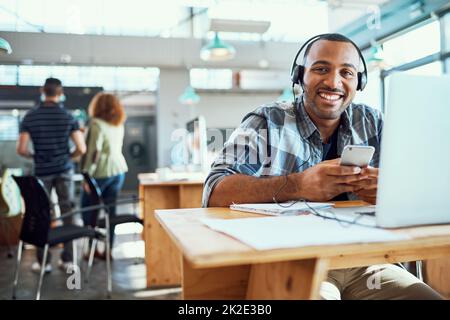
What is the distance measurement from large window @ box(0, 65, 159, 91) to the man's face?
4772 mm

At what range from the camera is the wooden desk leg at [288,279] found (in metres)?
0.65

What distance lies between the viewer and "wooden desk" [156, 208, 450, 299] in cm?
60

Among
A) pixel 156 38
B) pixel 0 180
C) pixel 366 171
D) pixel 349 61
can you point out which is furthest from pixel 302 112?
pixel 156 38

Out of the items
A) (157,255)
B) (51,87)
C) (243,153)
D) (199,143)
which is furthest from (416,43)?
(243,153)

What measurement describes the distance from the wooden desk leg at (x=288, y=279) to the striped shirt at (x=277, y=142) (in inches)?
17.9

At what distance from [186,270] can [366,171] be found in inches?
20.8

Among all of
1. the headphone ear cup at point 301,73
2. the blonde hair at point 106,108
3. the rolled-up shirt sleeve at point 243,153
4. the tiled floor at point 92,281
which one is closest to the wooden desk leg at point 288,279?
the rolled-up shirt sleeve at point 243,153

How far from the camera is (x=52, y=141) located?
316cm

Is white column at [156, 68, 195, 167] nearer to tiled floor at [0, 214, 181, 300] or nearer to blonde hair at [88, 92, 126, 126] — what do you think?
tiled floor at [0, 214, 181, 300]

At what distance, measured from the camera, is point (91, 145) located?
347 centimetres

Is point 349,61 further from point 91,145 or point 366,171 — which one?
point 91,145

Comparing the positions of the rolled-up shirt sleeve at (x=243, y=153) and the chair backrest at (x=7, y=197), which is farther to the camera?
the chair backrest at (x=7, y=197)

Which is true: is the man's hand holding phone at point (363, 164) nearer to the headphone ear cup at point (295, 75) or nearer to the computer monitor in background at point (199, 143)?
the headphone ear cup at point (295, 75)

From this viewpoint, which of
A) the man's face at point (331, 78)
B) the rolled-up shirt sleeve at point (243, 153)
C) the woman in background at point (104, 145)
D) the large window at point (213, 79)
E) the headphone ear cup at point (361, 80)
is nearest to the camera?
the rolled-up shirt sleeve at point (243, 153)
